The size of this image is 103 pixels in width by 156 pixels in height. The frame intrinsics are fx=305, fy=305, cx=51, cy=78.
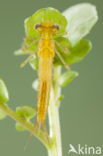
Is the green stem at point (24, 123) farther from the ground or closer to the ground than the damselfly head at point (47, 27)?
closer to the ground

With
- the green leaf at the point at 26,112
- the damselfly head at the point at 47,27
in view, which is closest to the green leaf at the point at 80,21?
the damselfly head at the point at 47,27

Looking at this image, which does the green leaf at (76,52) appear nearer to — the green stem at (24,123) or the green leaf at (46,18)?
the green leaf at (46,18)

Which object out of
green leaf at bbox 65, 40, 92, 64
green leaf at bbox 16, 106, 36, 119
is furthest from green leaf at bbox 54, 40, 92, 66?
green leaf at bbox 16, 106, 36, 119

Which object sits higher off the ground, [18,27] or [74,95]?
[18,27]

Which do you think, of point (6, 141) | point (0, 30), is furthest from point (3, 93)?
point (0, 30)

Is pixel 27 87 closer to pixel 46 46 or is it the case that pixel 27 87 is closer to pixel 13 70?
pixel 13 70
